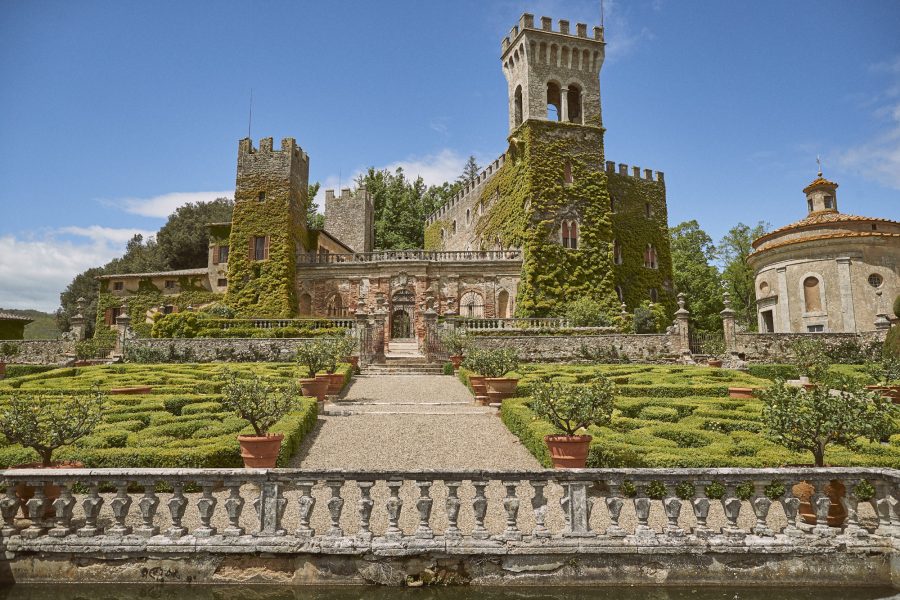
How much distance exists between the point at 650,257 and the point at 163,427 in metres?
36.6

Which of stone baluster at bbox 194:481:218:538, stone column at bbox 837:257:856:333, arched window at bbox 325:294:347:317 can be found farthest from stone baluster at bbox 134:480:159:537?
stone column at bbox 837:257:856:333

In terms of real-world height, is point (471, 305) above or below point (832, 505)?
above

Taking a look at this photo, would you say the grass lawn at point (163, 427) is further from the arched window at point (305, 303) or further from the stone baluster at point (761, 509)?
the arched window at point (305, 303)

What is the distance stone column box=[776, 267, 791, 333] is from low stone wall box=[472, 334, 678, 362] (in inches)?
420

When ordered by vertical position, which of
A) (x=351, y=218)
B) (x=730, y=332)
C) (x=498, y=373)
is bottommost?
(x=498, y=373)

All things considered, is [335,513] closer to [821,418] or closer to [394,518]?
[394,518]

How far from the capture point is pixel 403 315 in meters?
37.2

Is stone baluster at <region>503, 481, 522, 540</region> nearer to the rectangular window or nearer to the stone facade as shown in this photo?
the stone facade

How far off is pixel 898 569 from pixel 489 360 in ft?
35.5

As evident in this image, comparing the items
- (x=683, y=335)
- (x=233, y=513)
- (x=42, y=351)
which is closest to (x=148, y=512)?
(x=233, y=513)

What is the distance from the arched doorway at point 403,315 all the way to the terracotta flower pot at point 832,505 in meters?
30.0

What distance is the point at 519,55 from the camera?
1486 inches

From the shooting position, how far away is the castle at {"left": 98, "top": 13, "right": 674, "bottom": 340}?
115ft

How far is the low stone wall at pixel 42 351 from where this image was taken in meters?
29.8
